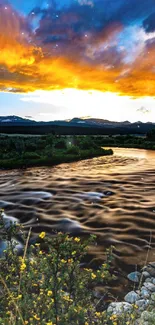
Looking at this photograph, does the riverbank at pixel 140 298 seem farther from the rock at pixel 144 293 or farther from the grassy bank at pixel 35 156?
the grassy bank at pixel 35 156

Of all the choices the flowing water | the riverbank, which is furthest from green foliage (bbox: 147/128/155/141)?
the riverbank

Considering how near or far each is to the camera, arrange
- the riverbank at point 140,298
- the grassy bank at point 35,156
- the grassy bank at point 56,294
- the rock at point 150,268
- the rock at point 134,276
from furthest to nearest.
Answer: the grassy bank at point 35,156
the rock at point 150,268
the rock at point 134,276
the riverbank at point 140,298
the grassy bank at point 56,294

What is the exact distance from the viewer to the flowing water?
9305mm

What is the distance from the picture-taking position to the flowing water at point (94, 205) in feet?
30.5

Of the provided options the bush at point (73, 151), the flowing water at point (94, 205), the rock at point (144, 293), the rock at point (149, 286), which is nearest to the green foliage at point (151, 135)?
the bush at point (73, 151)

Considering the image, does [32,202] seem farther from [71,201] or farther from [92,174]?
[92,174]

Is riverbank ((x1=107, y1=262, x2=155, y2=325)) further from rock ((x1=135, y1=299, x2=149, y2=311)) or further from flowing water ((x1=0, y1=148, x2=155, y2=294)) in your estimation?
flowing water ((x1=0, y1=148, x2=155, y2=294))

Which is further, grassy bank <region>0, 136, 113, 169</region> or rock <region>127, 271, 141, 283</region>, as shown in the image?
grassy bank <region>0, 136, 113, 169</region>

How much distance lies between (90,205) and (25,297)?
33.3 feet

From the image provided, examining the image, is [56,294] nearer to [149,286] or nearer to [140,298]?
[140,298]

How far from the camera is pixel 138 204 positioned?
1413cm

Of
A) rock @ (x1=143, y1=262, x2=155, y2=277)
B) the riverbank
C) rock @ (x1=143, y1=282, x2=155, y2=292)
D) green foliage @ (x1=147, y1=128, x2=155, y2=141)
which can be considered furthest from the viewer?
green foliage @ (x1=147, y1=128, x2=155, y2=141)

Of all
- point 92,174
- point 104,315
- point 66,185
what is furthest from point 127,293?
point 92,174

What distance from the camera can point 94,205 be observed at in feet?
45.9
